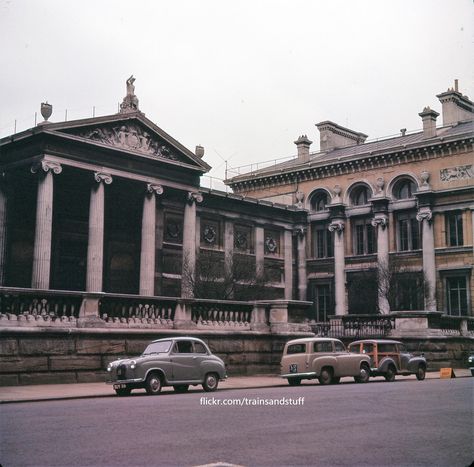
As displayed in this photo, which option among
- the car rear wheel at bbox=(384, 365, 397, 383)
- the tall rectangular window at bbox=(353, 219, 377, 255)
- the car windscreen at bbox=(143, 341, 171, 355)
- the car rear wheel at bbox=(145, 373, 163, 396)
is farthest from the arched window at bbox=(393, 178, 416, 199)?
the car rear wheel at bbox=(145, 373, 163, 396)

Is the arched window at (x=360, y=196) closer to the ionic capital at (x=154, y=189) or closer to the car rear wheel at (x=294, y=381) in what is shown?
the ionic capital at (x=154, y=189)

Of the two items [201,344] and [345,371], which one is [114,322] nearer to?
[201,344]

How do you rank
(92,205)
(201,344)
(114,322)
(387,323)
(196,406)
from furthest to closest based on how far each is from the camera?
(92,205)
(387,323)
(114,322)
(201,344)
(196,406)

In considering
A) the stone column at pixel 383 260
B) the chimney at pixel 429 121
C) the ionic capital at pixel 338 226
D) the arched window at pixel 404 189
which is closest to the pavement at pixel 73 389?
the stone column at pixel 383 260

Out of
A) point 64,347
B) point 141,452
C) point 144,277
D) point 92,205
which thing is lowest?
point 141,452

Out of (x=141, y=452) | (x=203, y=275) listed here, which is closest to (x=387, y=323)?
(x=203, y=275)

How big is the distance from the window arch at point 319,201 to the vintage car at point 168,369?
40.1 metres

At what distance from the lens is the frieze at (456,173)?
166ft

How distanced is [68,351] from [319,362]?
806cm

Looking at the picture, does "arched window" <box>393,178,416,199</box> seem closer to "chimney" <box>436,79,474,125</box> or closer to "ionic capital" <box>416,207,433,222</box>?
"ionic capital" <box>416,207,433,222</box>

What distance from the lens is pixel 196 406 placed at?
14.7m

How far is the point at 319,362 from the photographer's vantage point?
23.2 meters

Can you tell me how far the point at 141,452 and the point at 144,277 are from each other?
33271mm

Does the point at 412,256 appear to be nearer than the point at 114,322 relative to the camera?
No
